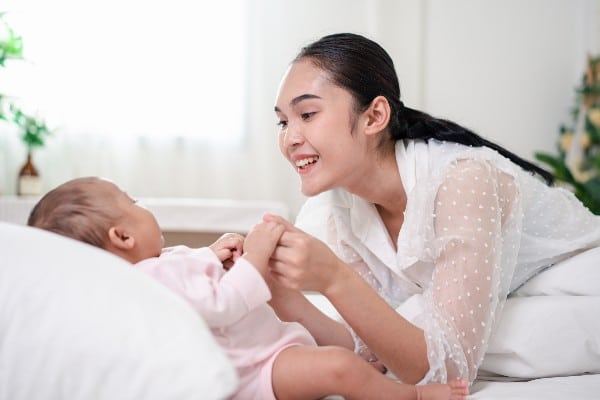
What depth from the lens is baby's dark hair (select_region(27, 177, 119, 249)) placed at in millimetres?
1097

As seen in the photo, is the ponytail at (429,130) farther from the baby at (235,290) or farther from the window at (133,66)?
the window at (133,66)

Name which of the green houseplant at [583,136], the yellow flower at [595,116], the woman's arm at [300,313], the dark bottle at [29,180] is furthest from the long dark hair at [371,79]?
the yellow flower at [595,116]

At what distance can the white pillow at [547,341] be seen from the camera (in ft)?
4.91

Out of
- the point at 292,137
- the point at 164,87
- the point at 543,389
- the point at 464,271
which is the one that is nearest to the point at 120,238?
the point at 292,137

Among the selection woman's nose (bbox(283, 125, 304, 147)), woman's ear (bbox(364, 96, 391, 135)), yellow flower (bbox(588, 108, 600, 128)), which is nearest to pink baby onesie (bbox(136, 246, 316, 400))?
woman's nose (bbox(283, 125, 304, 147))

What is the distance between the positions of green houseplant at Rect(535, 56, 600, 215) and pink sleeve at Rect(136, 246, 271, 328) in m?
3.06

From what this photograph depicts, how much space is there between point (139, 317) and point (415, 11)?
3.59 metres

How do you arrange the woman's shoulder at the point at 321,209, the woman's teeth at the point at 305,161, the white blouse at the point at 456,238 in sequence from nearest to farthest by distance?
the white blouse at the point at 456,238, the woman's teeth at the point at 305,161, the woman's shoulder at the point at 321,209

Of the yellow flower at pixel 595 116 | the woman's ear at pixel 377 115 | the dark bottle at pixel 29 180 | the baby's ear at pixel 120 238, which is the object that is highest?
the woman's ear at pixel 377 115

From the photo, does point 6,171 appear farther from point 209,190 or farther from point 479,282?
point 479,282

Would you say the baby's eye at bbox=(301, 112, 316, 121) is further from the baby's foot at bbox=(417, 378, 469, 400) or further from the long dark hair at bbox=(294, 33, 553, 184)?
the baby's foot at bbox=(417, 378, 469, 400)

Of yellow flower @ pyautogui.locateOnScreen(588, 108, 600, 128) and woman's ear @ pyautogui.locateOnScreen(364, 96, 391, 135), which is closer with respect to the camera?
woman's ear @ pyautogui.locateOnScreen(364, 96, 391, 135)

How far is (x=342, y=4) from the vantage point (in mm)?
4043

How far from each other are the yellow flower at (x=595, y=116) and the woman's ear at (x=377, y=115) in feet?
8.95
